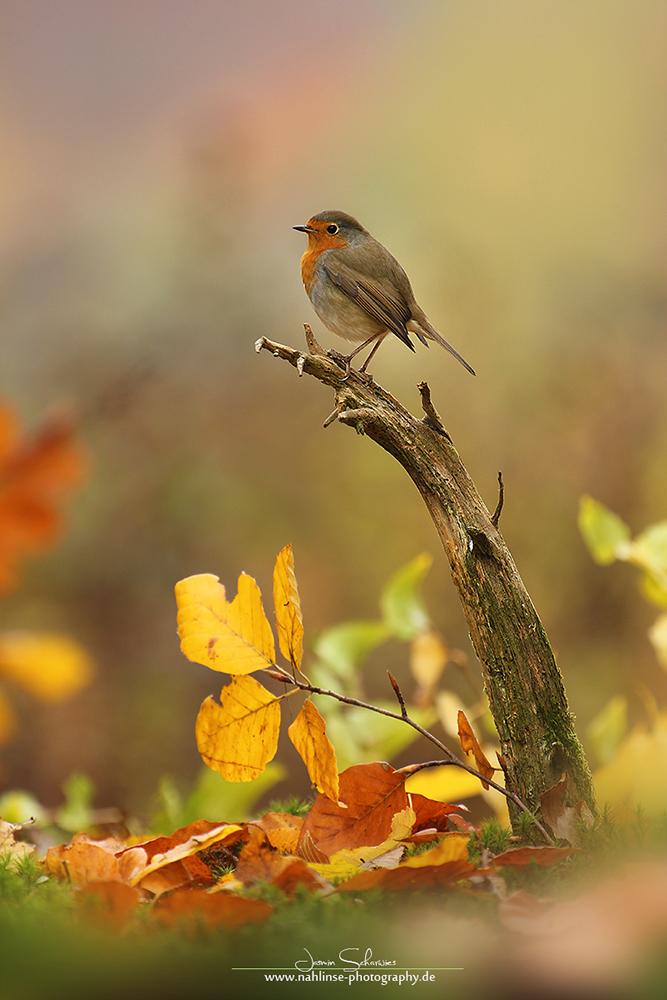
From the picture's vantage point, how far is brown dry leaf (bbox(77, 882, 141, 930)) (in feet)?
1.12

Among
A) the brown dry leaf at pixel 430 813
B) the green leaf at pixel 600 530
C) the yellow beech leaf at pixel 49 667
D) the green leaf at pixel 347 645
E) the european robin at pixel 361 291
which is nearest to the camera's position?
the yellow beech leaf at pixel 49 667

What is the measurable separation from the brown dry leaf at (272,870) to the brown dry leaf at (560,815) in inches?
6.7

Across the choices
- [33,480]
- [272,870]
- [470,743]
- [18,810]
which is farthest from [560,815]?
[18,810]

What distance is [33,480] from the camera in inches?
8.6

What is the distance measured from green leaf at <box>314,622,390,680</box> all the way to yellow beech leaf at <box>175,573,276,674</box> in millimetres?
329

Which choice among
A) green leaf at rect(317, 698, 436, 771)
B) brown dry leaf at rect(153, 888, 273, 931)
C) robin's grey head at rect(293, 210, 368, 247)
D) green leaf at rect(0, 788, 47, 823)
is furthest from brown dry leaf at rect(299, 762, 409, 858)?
robin's grey head at rect(293, 210, 368, 247)

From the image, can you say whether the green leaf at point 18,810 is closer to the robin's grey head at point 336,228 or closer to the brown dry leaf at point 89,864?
the brown dry leaf at point 89,864

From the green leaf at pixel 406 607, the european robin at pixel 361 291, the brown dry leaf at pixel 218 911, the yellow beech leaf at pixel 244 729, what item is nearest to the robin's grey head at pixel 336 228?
the european robin at pixel 361 291

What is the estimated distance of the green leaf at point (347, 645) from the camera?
799 mm

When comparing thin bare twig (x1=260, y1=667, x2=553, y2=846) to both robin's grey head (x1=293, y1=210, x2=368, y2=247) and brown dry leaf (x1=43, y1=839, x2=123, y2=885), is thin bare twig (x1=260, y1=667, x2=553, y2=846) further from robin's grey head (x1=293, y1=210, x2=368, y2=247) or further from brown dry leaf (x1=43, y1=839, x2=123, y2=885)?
robin's grey head (x1=293, y1=210, x2=368, y2=247)

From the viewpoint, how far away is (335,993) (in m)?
0.28

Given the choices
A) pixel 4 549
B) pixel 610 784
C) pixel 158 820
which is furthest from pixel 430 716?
pixel 4 549

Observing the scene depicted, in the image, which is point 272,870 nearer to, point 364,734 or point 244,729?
point 244,729

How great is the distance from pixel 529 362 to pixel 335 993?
2097mm
